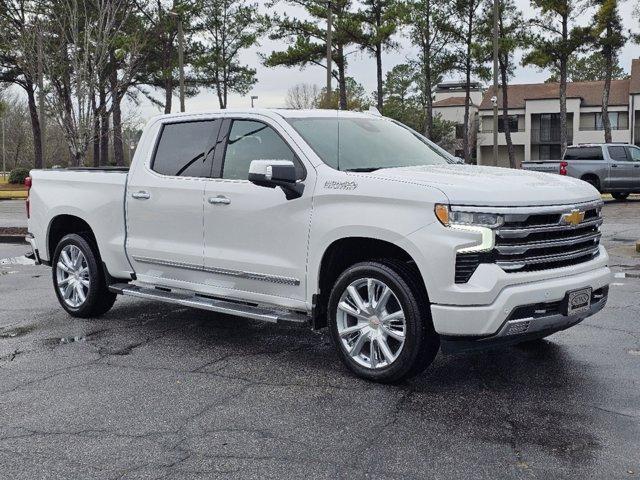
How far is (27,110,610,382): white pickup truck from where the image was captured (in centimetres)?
472

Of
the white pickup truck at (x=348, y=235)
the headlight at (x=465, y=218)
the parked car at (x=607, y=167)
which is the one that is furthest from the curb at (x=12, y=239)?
the parked car at (x=607, y=167)

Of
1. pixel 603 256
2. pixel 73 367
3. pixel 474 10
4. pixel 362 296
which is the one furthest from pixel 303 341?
pixel 474 10

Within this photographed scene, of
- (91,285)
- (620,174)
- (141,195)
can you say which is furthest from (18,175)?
(141,195)

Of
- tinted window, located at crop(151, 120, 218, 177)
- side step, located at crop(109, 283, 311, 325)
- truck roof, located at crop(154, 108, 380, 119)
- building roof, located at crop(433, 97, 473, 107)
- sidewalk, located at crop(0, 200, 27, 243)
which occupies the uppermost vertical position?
building roof, located at crop(433, 97, 473, 107)

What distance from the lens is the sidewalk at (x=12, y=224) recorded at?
16.0 metres

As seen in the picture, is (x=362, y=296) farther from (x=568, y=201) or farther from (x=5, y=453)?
(x=5, y=453)

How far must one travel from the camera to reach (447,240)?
4.69 metres

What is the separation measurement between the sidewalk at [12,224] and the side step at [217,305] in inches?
391

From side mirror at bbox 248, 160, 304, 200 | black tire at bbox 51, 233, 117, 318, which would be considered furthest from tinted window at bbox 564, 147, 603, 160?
side mirror at bbox 248, 160, 304, 200

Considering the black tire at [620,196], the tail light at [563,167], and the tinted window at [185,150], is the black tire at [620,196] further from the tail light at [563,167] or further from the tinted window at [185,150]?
the tinted window at [185,150]

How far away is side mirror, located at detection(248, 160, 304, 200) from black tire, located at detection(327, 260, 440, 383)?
30.1 inches

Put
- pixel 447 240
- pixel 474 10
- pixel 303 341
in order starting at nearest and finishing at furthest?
pixel 447 240, pixel 303 341, pixel 474 10

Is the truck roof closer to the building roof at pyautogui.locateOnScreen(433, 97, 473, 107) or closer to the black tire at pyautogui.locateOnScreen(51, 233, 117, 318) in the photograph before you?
the black tire at pyautogui.locateOnScreen(51, 233, 117, 318)

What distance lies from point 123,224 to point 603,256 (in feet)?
13.4
